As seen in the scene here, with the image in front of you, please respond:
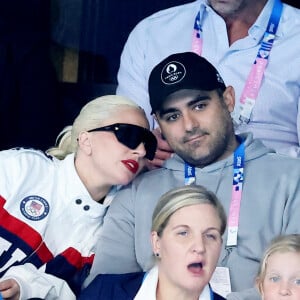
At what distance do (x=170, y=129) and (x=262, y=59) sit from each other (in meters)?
0.59

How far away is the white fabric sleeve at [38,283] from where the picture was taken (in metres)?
2.89

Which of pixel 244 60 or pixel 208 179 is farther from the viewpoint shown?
pixel 244 60

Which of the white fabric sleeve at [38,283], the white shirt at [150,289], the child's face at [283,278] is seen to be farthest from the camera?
the white fabric sleeve at [38,283]

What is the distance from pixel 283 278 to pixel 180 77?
833mm

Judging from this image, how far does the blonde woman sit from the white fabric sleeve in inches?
1.2

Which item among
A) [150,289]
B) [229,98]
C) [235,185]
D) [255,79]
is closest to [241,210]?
[235,185]

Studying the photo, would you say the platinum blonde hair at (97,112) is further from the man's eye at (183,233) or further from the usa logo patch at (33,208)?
the man's eye at (183,233)

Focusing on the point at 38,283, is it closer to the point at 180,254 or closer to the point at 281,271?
the point at 180,254

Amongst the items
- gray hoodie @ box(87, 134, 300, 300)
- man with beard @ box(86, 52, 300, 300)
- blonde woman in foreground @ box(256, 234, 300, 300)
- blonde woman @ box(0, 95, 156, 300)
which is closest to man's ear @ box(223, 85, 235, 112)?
man with beard @ box(86, 52, 300, 300)

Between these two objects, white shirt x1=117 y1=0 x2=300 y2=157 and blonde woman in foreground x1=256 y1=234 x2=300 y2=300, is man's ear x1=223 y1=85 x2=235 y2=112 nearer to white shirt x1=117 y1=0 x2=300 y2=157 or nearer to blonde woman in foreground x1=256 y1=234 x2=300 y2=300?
white shirt x1=117 y1=0 x2=300 y2=157

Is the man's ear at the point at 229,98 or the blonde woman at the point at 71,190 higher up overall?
the man's ear at the point at 229,98

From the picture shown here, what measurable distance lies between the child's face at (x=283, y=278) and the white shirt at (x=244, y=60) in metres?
0.85

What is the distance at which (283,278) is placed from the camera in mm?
2582

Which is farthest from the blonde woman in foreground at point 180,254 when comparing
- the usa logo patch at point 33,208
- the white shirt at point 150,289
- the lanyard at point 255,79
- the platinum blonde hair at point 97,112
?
the lanyard at point 255,79
